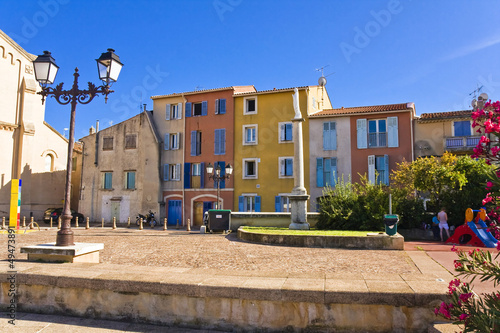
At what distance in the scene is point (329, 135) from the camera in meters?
26.8

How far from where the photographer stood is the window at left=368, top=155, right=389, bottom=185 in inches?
988

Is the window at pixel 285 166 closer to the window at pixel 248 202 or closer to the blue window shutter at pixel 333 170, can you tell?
the window at pixel 248 202

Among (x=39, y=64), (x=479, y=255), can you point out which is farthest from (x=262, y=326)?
(x=39, y=64)

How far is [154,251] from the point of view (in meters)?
11.1

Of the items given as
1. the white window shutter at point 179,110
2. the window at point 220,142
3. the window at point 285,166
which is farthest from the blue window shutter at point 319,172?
the white window shutter at point 179,110

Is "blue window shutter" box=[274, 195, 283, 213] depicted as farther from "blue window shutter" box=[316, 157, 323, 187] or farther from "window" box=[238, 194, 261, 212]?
"blue window shutter" box=[316, 157, 323, 187]

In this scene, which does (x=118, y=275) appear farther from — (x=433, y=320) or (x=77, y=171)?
(x=77, y=171)

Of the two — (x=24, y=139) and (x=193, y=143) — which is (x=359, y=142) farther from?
(x=24, y=139)

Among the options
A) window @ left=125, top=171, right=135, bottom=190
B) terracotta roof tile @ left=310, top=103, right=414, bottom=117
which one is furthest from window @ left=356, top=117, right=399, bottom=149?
window @ left=125, top=171, right=135, bottom=190

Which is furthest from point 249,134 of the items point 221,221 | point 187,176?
point 221,221

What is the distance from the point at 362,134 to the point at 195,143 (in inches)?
530

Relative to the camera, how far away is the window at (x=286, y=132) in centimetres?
2811

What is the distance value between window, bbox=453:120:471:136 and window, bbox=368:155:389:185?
4.70m

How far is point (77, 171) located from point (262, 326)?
35078 millimetres
